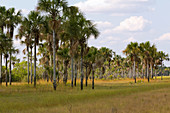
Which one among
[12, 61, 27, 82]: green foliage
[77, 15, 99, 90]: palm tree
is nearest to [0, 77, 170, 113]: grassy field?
[77, 15, 99, 90]: palm tree

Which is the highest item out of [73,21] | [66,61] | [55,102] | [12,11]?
[12,11]

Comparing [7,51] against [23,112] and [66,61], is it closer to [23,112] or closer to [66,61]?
[66,61]

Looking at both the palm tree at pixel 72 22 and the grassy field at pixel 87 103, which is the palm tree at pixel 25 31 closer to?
the palm tree at pixel 72 22

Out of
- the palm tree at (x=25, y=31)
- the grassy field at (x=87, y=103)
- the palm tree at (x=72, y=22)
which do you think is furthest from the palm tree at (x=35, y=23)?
the grassy field at (x=87, y=103)

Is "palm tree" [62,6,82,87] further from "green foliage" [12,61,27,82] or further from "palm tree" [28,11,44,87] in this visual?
"green foliage" [12,61,27,82]

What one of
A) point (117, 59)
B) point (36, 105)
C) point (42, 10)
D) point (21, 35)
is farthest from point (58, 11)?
point (117, 59)

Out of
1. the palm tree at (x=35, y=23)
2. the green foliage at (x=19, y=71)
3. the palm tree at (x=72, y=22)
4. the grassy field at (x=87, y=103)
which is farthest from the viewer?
the green foliage at (x=19, y=71)

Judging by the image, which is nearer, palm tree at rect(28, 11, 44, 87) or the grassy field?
the grassy field

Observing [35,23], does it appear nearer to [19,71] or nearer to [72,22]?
[72,22]

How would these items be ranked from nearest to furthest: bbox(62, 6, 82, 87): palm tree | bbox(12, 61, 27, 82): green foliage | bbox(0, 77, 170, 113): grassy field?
bbox(0, 77, 170, 113): grassy field, bbox(62, 6, 82, 87): palm tree, bbox(12, 61, 27, 82): green foliage

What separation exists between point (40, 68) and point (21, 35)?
36.2 meters

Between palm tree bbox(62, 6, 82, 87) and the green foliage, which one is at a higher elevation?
palm tree bbox(62, 6, 82, 87)

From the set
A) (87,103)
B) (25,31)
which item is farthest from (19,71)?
(87,103)

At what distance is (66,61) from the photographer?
53.3m
